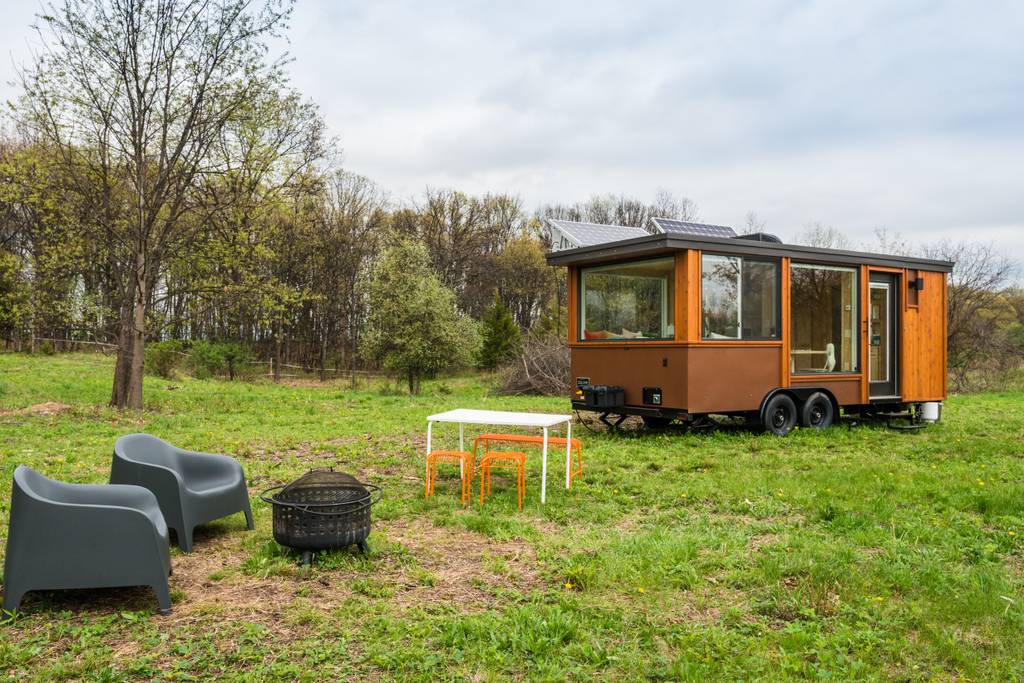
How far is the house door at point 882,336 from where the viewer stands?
1090cm

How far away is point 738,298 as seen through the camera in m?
9.46

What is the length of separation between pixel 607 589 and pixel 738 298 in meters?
6.29

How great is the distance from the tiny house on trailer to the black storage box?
1cm

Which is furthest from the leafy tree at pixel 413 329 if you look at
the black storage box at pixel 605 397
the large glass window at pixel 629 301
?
the black storage box at pixel 605 397

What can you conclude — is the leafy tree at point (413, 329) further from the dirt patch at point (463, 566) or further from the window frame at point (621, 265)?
the dirt patch at point (463, 566)

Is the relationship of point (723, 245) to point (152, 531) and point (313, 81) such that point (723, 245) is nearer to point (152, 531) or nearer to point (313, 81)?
point (152, 531)

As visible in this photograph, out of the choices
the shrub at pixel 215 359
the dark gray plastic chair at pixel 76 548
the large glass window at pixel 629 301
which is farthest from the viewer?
the shrub at pixel 215 359

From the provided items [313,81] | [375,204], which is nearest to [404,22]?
[313,81]

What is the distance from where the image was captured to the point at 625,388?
9758 millimetres

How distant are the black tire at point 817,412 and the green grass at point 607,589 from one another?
222 cm

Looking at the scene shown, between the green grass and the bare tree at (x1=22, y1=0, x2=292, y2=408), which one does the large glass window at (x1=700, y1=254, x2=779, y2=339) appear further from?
the bare tree at (x1=22, y1=0, x2=292, y2=408)

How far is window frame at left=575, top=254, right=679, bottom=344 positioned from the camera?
30.2 ft

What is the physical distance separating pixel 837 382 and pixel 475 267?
911 inches

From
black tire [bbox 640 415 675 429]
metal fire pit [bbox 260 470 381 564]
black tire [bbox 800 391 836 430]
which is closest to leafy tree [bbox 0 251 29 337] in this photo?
black tire [bbox 640 415 675 429]
